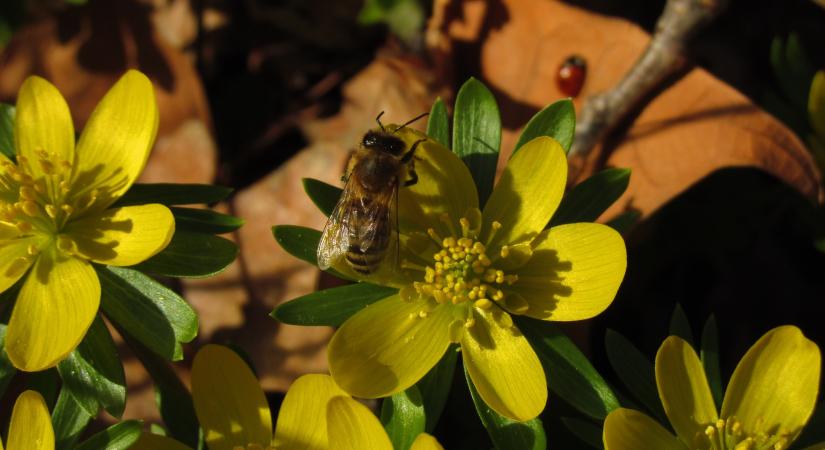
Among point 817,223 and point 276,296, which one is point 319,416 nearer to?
point 276,296

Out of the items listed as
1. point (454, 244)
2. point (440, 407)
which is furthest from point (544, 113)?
point (440, 407)

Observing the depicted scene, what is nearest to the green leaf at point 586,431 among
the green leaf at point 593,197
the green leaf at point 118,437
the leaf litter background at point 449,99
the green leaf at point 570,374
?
the green leaf at point 570,374

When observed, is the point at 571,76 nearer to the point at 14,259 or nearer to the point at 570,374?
the point at 570,374

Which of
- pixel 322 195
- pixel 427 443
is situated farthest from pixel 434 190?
pixel 427 443

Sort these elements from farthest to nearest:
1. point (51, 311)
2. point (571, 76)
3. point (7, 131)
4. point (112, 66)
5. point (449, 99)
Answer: point (112, 66)
point (449, 99)
point (571, 76)
point (7, 131)
point (51, 311)

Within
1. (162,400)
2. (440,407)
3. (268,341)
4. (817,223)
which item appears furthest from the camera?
(268,341)

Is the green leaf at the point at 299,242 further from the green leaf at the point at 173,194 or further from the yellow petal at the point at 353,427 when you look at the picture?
the yellow petal at the point at 353,427

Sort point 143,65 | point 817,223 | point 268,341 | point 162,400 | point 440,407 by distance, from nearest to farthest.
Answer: point 440,407 < point 162,400 < point 817,223 < point 268,341 < point 143,65
